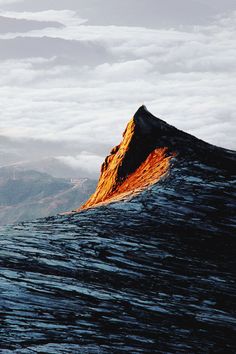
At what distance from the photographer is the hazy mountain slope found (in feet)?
29.4

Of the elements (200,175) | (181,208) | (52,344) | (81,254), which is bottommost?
(52,344)

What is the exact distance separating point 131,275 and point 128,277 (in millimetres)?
145

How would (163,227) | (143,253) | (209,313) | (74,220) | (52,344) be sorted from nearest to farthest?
(52,344) < (209,313) < (143,253) < (163,227) < (74,220)

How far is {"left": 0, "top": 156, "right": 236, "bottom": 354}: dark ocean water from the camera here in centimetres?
892

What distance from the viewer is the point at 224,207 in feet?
59.2

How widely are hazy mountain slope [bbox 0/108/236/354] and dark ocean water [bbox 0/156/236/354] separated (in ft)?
0.09

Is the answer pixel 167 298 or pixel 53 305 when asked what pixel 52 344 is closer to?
pixel 53 305

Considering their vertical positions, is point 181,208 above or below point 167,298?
above

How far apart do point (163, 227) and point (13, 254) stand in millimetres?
4791

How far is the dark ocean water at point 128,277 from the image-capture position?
8.92 metres

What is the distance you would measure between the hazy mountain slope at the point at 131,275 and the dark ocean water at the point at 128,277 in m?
0.03

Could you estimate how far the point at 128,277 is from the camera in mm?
12102

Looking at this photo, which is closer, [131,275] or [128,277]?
[128,277]

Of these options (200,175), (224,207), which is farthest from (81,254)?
(200,175)
